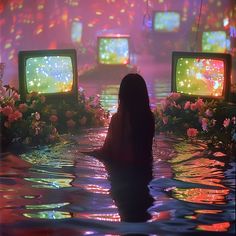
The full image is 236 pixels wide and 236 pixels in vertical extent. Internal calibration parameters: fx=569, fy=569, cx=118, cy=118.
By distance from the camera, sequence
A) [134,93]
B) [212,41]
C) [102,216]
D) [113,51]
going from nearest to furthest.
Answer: [102,216]
[134,93]
[113,51]
[212,41]

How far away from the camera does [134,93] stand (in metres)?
5.01

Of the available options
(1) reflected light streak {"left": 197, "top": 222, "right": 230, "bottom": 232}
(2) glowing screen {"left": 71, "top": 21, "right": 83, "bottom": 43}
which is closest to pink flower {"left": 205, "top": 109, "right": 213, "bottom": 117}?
(1) reflected light streak {"left": 197, "top": 222, "right": 230, "bottom": 232}

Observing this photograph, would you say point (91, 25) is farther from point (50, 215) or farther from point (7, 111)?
point (50, 215)

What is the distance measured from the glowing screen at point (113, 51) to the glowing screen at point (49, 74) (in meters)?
8.65

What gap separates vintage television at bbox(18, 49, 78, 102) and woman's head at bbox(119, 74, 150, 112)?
8.37 feet

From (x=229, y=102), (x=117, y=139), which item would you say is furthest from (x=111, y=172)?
(x=229, y=102)

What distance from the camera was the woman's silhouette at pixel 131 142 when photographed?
5.00 meters

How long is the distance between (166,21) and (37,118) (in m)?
18.5

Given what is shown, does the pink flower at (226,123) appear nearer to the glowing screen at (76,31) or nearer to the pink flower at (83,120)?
the pink flower at (83,120)

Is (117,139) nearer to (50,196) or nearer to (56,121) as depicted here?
(50,196)

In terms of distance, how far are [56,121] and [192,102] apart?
1.84 meters

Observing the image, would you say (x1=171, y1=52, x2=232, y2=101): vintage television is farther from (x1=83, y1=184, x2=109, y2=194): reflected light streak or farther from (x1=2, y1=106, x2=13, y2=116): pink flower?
(x1=83, y1=184, x2=109, y2=194): reflected light streak

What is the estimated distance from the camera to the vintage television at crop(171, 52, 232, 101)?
23.6ft

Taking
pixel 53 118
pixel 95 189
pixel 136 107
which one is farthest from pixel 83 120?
pixel 95 189
